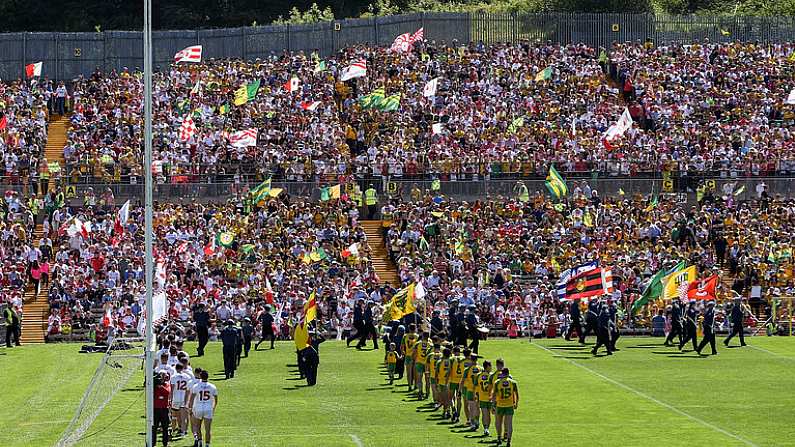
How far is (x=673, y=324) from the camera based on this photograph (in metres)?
45.0

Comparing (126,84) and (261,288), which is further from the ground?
(126,84)

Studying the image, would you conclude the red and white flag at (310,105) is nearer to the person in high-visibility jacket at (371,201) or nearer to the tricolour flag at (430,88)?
the tricolour flag at (430,88)

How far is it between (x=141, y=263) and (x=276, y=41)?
67.1ft

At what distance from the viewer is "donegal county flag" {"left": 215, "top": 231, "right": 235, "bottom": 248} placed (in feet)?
169

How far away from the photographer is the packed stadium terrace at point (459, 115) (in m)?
58.2

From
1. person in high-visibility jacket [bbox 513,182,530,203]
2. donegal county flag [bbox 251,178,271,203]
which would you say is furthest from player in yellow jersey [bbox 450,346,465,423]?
person in high-visibility jacket [bbox 513,182,530,203]

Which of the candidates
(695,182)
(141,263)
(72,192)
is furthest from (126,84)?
(695,182)

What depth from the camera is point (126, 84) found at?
208 feet

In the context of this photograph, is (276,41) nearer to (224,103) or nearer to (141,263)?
(224,103)

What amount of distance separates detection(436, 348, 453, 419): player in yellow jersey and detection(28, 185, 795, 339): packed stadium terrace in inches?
604

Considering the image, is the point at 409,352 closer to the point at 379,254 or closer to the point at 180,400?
the point at 180,400

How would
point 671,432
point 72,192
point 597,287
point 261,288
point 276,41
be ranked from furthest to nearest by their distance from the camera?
point 276,41, point 72,192, point 261,288, point 597,287, point 671,432

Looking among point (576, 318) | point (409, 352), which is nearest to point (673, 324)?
point (576, 318)

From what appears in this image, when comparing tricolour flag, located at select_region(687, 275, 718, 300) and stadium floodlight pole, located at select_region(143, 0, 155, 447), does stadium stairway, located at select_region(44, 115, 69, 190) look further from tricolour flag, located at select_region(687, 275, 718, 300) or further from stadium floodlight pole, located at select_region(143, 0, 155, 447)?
stadium floodlight pole, located at select_region(143, 0, 155, 447)
